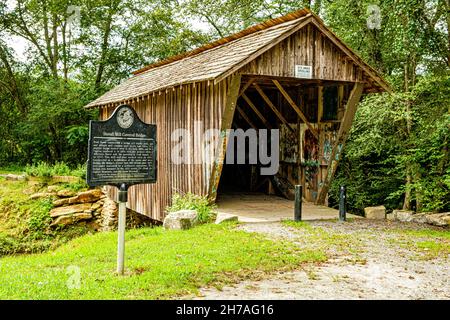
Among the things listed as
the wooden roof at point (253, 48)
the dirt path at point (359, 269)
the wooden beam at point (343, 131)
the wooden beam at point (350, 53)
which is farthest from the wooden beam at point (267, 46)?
the dirt path at point (359, 269)

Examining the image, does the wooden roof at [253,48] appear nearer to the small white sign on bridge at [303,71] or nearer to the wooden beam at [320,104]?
the small white sign on bridge at [303,71]

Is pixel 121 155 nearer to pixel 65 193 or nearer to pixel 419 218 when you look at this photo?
pixel 419 218

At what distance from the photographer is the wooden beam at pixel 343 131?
12.9 meters

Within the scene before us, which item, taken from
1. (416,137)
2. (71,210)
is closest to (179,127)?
(71,210)

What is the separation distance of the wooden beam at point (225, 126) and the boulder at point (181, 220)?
1.18 metres

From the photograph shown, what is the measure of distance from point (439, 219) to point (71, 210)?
41.9 feet

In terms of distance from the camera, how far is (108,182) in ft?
21.3

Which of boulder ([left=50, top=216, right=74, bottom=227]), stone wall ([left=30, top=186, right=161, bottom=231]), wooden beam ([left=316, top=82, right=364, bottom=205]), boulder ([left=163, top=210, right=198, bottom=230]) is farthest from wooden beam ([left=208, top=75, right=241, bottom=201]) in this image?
boulder ([left=50, top=216, right=74, bottom=227])

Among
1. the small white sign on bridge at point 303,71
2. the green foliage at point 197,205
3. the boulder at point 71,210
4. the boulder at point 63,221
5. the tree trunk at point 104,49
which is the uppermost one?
the tree trunk at point 104,49

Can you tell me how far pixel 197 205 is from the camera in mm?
11500

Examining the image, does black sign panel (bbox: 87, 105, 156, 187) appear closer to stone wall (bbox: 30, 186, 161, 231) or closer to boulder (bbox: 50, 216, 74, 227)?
stone wall (bbox: 30, 186, 161, 231)

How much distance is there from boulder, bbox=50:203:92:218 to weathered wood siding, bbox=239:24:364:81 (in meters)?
9.86

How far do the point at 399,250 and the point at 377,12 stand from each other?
9198mm

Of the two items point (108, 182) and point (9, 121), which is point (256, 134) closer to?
point (108, 182)
